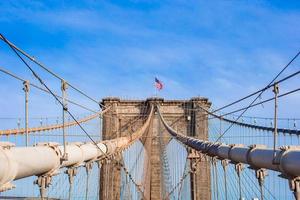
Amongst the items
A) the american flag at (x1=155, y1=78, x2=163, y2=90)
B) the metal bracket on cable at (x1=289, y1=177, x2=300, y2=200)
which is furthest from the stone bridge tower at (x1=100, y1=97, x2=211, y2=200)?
the metal bracket on cable at (x1=289, y1=177, x2=300, y2=200)

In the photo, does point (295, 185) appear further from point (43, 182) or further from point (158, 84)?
point (158, 84)

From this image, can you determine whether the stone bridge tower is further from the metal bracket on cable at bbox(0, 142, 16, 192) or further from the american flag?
the metal bracket on cable at bbox(0, 142, 16, 192)

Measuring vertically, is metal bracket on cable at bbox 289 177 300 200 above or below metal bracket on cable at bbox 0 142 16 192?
below

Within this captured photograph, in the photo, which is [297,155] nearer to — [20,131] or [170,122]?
[20,131]

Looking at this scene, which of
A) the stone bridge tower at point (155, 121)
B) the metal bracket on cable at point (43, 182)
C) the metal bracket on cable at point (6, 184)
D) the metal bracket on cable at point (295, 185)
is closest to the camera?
the metal bracket on cable at point (6, 184)

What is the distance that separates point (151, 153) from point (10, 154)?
33.9 m

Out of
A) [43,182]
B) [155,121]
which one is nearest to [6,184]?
[43,182]

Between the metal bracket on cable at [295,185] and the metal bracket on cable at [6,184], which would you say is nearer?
the metal bracket on cable at [6,184]

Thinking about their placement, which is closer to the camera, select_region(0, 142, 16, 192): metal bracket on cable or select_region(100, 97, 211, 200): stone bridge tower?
select_region(0, 142, 16, 192): metal bracket on cable

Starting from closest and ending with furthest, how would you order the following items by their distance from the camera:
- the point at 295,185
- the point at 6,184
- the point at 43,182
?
the point at 6,184
the point at 295,185
the point at 43,182

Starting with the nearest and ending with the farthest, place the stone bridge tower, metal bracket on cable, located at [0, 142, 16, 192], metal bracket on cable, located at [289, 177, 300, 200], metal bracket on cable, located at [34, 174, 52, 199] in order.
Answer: metal bracket on cable, located at [0, 142, 16, 192] → metal bracket on cable, located at [289, 177, 300, 200] → metal bracket on cable, located at [34, 174, 52, 199] → the stone bridge tower

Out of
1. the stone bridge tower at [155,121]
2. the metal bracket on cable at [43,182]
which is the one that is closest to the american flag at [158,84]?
the stone bridge tower at [155,121]

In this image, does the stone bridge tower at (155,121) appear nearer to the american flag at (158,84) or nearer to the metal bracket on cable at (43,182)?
the american flag at (158,84)

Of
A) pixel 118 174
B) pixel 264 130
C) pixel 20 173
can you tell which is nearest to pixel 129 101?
pixel 118 174
